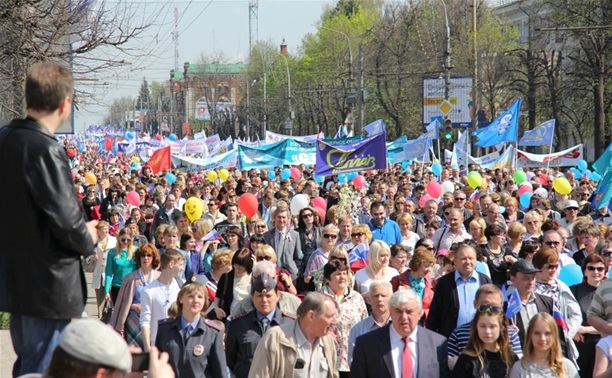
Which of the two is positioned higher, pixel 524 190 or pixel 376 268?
pixel 376 268

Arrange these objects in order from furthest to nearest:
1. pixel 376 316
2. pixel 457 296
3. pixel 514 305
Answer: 1. pixel 457 296
2. pixel 514 305
3. pixel 376 316

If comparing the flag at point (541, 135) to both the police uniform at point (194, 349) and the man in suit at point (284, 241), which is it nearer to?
the man in suit at point (284, 241)

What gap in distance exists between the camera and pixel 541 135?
31.2 metres

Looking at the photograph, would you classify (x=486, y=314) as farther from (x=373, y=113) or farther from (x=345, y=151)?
(x=373, y=113)

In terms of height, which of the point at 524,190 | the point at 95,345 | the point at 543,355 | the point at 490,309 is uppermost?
the point at 95,345

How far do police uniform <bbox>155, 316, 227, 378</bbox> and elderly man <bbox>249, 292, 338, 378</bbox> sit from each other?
0.85 metres

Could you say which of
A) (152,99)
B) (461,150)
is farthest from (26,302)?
(152,99)

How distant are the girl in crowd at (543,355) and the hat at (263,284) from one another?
192 cm

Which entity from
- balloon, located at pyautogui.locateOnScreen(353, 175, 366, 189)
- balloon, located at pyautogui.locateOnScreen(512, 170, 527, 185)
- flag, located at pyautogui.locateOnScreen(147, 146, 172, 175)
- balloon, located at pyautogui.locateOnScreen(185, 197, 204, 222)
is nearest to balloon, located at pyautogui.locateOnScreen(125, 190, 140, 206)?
balloon, located at pyautogui.locateOnScreen(185, 197, 204, 222)

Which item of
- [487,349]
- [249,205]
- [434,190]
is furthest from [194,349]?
[434,190]

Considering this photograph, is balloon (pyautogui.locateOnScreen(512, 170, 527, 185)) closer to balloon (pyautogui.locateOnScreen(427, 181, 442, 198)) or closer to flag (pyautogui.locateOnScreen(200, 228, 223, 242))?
balloon (pyautogui.locateOnScreen(427, 181, 442, 198))

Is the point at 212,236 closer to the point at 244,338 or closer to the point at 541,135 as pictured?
the point at 244,338

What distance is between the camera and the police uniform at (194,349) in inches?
309

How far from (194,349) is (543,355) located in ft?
7.64
